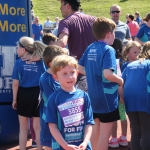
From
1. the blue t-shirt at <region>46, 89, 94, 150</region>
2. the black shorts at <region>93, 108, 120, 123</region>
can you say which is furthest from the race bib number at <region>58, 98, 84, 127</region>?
the black shorts at <region>93, 108, 120, 123</region>

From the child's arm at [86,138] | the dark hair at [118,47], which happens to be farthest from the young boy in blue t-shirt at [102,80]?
the dark hair at [118,47]

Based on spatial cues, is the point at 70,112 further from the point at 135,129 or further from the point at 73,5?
the point at 73,5

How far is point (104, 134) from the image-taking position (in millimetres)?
4680

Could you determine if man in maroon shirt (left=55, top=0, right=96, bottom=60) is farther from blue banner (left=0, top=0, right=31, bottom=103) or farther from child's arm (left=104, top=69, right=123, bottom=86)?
child's arm (left=104, top=69, right=123, bottom=86)

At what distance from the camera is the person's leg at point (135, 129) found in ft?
15.8

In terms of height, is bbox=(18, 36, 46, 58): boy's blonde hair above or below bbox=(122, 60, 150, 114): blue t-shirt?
above

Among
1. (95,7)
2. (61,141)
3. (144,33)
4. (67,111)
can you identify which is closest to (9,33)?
(144,33)

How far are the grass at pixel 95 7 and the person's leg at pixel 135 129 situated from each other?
35.2 meters

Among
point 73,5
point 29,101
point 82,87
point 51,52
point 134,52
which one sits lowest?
point 29,101

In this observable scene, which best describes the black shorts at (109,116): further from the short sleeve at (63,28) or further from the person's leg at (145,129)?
the short sleeve at (63,28)

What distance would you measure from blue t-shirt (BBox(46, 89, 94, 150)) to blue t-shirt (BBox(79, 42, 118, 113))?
3.42 ft

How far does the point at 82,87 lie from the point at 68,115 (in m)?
1.87

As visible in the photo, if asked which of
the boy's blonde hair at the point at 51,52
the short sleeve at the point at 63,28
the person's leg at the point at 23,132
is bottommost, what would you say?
the person's leg at the point at 23,132

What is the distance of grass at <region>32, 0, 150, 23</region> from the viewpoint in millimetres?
41281
